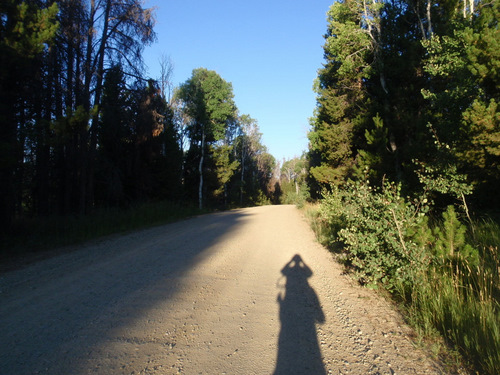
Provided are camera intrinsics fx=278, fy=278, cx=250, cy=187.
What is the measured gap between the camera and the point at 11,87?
8602 mm

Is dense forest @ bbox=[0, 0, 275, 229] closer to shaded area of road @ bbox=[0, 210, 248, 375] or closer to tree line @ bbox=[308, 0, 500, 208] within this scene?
shaded area of road @ bbox=[0, 210, 248, 375]

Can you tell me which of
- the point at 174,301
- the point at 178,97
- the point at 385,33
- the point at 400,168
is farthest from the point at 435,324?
the point at 178,97

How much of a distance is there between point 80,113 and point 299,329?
29.0 ft

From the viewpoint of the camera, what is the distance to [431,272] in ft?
13.4

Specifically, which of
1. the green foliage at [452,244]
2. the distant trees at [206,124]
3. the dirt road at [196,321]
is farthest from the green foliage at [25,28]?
the distant trees at [206,124]

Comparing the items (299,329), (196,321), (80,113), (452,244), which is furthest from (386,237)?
(80,113)

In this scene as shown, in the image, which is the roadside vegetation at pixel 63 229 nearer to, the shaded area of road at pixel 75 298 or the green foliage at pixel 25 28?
→ the shaded area of road at pixel 75 298

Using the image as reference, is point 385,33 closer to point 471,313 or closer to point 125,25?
point 125,25

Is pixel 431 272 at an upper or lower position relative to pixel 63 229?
lower

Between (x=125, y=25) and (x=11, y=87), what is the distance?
798 centimetres

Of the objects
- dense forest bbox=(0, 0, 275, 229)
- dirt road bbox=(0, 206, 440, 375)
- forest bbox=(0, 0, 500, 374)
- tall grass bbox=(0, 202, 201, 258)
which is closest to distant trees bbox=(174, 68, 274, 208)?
dense forest bbox=(0, 0, 275, 229)

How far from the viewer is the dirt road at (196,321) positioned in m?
2.63

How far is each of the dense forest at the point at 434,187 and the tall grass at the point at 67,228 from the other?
8018 millimetres

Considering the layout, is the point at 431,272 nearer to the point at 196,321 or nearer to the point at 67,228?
the point at 196,321
